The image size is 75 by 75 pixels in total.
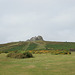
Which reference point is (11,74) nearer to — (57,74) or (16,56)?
(57,74)

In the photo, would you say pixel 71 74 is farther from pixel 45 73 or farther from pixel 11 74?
pixel 11 74

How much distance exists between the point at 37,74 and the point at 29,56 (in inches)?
583

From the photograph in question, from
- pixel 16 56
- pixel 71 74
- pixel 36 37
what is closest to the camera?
pixel 71 74

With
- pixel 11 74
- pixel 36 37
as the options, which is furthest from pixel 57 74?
pixel 36 37

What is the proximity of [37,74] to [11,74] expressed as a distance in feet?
7.36

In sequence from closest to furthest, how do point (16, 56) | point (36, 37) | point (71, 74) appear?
point (71, 74) < point (16, 56) < point (36, 37)

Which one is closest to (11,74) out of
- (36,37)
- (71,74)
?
(71,74)

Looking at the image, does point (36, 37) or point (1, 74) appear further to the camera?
point (36, 37)

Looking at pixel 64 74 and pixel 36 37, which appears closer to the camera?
pixel 64 74

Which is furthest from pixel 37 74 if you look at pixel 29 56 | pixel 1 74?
pixel 29 56

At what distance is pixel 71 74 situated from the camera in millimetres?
11305

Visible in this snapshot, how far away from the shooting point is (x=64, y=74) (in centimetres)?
1138

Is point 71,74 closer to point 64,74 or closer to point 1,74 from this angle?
point 64,74

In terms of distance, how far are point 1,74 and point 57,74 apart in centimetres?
484
